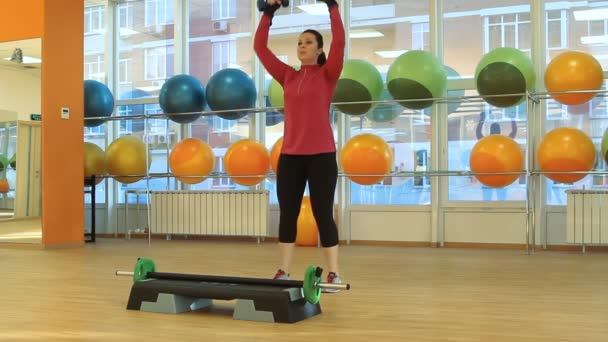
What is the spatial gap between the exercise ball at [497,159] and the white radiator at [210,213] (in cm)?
222

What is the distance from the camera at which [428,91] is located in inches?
220

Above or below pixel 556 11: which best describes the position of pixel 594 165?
below

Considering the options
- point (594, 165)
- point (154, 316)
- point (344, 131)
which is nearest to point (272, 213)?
point (344, 131)

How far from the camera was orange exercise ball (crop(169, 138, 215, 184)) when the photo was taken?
6.42m

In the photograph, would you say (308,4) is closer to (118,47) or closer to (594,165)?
(118,47)

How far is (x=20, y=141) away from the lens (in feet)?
20.5

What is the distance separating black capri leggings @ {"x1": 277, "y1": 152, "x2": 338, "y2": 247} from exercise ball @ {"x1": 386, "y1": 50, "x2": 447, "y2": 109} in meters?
2.80

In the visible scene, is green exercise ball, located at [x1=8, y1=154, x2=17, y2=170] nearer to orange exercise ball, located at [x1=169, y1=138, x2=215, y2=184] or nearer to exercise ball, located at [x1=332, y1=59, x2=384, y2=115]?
orange exercise ball, located at [x1=169, y1=138, x2=215, y2=184]

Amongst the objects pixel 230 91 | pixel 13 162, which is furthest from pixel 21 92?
pixel 230 91

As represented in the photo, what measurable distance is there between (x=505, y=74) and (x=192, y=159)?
289 centimetres

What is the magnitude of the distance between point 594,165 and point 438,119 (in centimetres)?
154

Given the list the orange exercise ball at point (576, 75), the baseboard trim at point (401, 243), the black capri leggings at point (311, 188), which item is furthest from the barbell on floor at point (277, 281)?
the baseboard trim at point (401, 243)

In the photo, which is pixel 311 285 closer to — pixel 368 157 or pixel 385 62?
pixel 368 157

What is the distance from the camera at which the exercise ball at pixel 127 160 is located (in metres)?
6.80
